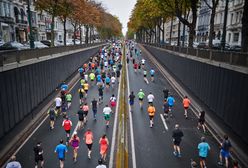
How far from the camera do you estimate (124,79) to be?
33.1 metres

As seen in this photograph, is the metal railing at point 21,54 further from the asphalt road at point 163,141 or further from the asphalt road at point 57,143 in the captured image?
the asphalt road at point 163,141

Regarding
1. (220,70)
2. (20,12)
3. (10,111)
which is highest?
(20,12)

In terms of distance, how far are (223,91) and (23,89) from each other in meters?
13.8

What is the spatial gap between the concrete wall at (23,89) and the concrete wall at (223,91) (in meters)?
13.2

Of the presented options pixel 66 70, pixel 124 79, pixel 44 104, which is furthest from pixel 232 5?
pixel 44 104

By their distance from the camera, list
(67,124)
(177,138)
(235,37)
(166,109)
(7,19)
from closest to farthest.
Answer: (177,138) < (67,124) < (166,109) < (7,19) < (235,37)

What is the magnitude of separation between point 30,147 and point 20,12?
50.5 meters

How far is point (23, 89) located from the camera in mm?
16672

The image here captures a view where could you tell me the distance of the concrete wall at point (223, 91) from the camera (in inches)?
516

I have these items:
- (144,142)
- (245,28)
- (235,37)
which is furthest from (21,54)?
(235,37)

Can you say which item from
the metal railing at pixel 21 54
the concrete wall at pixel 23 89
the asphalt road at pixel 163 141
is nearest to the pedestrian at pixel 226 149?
the asphalt road at pixel 163 141

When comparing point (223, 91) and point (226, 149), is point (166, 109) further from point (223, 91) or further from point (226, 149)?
point (226, 149)

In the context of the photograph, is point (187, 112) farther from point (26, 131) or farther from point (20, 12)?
point (20, 12)

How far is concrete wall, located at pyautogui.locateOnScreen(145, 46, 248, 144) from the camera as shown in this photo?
13102 millimetres
